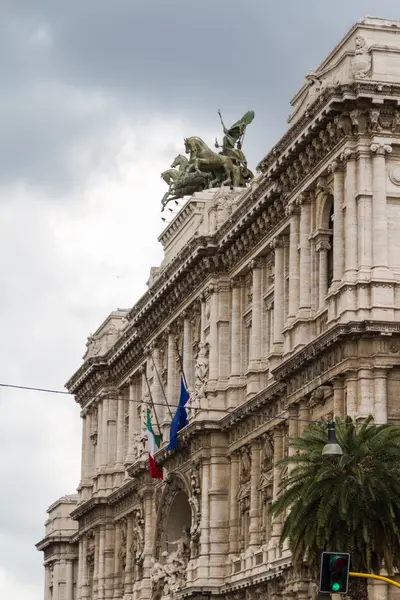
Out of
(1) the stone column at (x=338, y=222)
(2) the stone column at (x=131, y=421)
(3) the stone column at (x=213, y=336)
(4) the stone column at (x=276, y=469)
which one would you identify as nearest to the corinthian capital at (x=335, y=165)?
(1) the stone column at (x=338, y=222)

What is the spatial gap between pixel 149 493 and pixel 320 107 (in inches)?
1249

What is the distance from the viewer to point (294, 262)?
61219 millimetres

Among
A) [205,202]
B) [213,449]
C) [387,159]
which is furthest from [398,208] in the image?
[205,202]

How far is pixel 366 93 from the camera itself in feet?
181

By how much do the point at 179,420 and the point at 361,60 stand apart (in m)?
22.9

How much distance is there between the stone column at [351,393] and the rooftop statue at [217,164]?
91.3ft

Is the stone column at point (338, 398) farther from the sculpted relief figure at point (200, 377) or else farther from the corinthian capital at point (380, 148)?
the sculpted relief figure at point (200, 377)

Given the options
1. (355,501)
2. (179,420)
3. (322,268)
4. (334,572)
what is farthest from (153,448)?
(334,572)

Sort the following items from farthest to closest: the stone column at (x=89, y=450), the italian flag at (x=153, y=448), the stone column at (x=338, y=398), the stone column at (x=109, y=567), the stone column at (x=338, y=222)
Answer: the stone column at (x=89, y=450) < the stone column at (x=109, y=567) < the italian flag at (x=153, y=448) < the stone column at (x=338, y=222) < the stone column at (x=338, y=398)

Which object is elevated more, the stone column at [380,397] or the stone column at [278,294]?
the stone column at [278,294]

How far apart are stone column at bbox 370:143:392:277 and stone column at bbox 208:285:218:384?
1813 centimetres

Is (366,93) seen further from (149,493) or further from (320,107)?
(149,493)

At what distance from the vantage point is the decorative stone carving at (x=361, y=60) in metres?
55.6

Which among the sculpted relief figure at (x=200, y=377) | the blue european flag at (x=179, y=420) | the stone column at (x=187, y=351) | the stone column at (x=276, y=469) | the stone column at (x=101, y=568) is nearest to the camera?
the stone column at (x=276, y=469)
